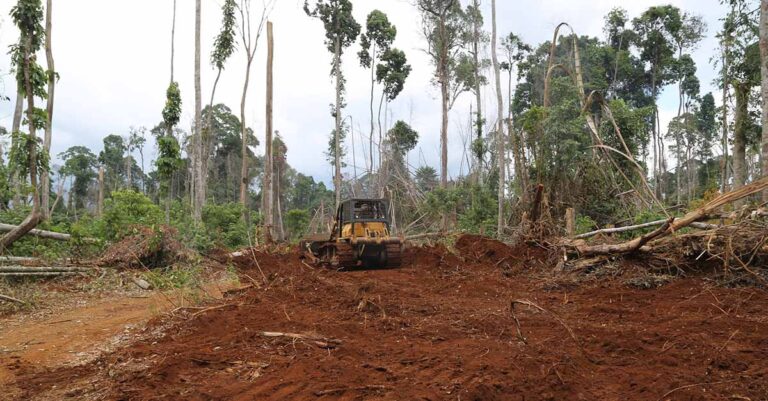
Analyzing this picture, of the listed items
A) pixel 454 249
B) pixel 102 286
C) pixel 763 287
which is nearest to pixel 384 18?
pixel 454 249

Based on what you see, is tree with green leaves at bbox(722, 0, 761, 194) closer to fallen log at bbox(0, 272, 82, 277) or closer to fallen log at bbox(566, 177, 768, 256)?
fallen log at bbox(566, 177, 768, 256)

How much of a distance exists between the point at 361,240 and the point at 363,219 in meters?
0.91

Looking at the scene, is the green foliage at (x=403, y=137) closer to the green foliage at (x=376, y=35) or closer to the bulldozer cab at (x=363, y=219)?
the green foliage at (x=376, y=35)

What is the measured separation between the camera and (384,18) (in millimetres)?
31750

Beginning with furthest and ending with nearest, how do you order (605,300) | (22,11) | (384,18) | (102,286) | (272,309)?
(384,18), (22,11), (102,286), (605,300), (272,309)

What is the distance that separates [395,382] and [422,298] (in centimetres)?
430

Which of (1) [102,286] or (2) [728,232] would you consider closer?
(2) [728,232]

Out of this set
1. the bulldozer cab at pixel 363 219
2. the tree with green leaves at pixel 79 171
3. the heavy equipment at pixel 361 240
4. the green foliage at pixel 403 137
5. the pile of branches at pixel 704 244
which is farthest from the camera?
the tree with green leaves at pixel 79 171

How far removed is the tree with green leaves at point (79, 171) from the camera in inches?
1810

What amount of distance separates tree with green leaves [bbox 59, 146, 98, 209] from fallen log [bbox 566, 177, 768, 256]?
46.5m

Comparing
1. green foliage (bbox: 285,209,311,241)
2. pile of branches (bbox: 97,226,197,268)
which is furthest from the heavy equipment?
green foliage (bbox: 285,209,311,241)

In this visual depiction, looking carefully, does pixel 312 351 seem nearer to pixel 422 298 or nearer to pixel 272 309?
pixel 272 309

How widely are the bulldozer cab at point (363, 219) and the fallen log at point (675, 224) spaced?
5248mm

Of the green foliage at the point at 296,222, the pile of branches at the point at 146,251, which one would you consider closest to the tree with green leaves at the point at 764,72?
the pile of branches at the point at 146,251
